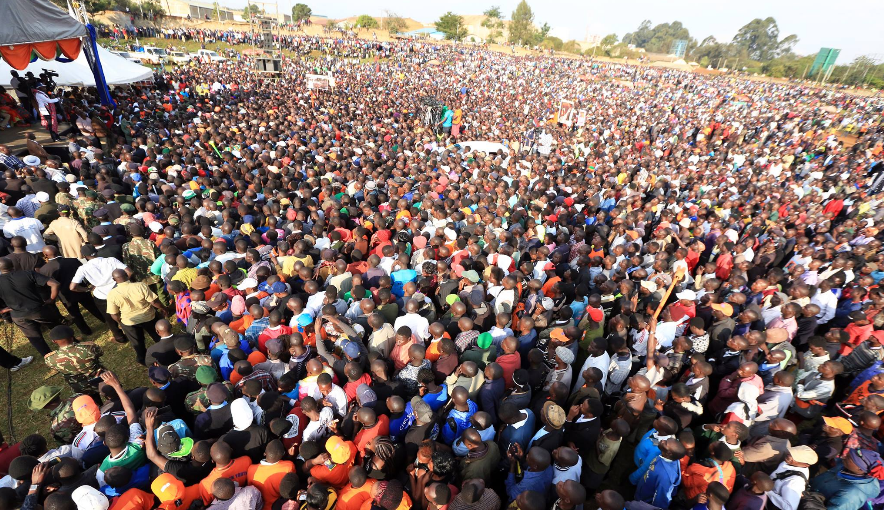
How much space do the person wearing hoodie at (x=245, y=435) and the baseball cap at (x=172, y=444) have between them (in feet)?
0.83

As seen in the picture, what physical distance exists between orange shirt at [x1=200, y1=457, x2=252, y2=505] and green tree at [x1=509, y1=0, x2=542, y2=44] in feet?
223

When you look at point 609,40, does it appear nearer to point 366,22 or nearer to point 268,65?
point 366,22

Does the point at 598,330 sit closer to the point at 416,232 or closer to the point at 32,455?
the point at 416,232

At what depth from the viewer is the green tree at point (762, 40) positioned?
253 feet

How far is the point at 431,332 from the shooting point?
4062mm

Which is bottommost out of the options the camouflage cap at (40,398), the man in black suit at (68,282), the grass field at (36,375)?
the grass field at (36,375)

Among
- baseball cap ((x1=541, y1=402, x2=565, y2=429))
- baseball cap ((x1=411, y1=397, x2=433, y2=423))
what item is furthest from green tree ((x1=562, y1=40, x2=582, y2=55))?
baseball cap ((x1=411, y1=397, x2=433, y2=423))

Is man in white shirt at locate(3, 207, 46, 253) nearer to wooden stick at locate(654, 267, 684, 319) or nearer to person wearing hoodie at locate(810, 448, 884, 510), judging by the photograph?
wooden stick at locate(654, 267, 684, 319)

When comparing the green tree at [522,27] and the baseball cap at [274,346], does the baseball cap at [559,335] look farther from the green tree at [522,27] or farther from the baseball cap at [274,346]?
the green tree at [522,27]

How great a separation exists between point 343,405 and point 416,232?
344 cm

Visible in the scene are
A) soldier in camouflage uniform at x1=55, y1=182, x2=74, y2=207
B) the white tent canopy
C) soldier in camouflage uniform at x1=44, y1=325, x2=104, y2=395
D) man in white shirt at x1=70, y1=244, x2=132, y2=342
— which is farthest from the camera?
the white tent canopy

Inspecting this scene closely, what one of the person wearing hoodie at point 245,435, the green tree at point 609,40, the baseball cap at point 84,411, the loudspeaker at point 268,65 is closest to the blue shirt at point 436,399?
the person wearing hoodie at point 245,435

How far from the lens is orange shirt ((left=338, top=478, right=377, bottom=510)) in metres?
2.64

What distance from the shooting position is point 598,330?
186 inches
